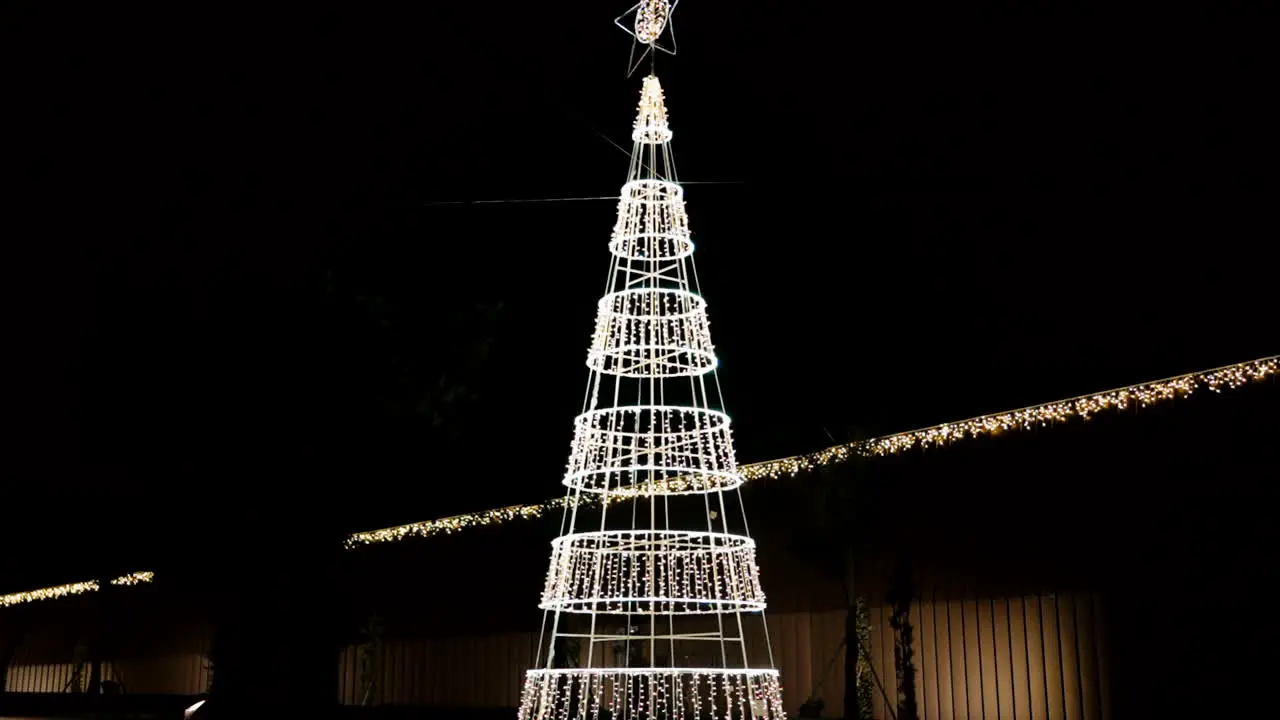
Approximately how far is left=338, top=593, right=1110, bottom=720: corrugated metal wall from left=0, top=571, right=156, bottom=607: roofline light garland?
47.2ft

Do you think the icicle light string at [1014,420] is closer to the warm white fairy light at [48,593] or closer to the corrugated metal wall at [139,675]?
the corrugated metal wall at [139,675]

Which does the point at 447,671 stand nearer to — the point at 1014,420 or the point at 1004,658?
the point at 1004,658

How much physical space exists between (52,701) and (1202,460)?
15.8m

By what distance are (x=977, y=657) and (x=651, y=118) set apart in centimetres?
629

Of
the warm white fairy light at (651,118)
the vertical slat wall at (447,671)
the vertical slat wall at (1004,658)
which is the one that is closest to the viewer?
the warm white fairy light at (651,118)

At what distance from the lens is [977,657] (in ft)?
37.3

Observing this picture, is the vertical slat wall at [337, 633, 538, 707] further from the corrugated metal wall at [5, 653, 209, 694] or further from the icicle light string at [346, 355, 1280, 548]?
the corrugated metal wall at [5, 653, 209, 694]

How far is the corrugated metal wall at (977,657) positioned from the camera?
10.5 m

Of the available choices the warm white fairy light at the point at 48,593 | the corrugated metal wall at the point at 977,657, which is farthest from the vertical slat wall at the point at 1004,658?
the warm white fairy light at the point at 48,593

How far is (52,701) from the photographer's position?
17.6 meters

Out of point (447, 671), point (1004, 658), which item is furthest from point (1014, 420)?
point (447, 671)

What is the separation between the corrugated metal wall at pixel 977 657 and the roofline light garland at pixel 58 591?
14.4 m

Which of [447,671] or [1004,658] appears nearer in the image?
[1004,658]

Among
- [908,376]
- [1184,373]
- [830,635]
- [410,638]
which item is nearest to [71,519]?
→ [410,638]
